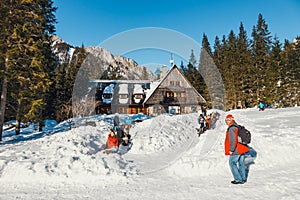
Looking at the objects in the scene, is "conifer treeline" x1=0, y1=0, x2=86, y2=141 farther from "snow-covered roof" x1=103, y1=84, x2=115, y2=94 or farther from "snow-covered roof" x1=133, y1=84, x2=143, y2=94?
"snow-covered roof" x1=133, y1=84, x2=143, y2=94

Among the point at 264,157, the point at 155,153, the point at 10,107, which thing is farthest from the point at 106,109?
the point at 264,157

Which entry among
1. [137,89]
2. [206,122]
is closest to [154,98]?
[137,89]

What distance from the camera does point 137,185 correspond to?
5109mm

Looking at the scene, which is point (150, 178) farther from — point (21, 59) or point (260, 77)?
point (260, 77)

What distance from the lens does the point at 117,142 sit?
340 inches

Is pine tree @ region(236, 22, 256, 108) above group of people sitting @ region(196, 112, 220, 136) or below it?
above

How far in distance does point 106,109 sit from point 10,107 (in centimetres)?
1520

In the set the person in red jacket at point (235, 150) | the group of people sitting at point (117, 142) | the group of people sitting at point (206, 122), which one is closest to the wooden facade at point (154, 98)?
the group of people sitting at point (206, 122)

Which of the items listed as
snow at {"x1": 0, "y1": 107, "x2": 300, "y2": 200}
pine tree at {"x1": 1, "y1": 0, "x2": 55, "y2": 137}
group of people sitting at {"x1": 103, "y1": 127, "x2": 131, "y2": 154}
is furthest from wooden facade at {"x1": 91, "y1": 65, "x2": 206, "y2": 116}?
snow at {"x1": 0, "y1": 107, "x2": 300, "y2": 200}

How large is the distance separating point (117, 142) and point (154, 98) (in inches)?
807

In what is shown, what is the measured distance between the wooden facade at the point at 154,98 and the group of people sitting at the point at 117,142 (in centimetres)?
1794

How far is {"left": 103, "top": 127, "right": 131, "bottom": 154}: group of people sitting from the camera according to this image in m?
8.55

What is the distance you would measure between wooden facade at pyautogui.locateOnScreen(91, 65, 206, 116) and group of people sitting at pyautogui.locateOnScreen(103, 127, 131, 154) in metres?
17.9

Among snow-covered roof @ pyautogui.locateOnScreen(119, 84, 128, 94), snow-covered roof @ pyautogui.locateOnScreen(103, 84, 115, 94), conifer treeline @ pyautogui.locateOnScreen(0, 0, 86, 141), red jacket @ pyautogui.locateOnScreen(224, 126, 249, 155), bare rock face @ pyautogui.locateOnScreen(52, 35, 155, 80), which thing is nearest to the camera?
red jacket @ pyautogui.locateOnScreen(224, 126, 249, 155)
